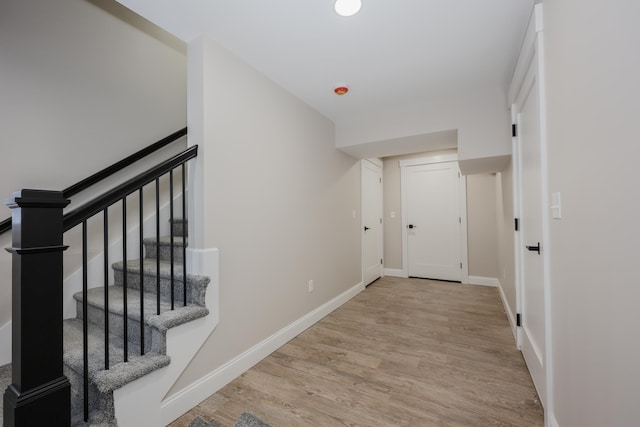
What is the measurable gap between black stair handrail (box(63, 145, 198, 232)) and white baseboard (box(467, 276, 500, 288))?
451cm

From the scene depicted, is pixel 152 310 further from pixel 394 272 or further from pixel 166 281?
pixel 394 272

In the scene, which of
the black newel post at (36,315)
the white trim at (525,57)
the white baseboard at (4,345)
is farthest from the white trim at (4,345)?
the white trim at (525,57)

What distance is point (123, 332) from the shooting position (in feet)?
5.22

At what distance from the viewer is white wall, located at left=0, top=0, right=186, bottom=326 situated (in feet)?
5.63

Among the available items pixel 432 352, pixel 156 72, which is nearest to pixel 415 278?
pixel 432 352

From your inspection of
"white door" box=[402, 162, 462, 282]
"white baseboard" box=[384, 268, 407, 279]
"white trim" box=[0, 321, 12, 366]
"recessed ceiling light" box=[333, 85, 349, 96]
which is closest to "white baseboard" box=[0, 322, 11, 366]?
"white trim" box=[0, 321, 12, 366]

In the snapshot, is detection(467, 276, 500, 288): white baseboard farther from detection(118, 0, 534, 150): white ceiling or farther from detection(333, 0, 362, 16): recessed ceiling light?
detection(333, 0, 362, 16): recessed ceiling light

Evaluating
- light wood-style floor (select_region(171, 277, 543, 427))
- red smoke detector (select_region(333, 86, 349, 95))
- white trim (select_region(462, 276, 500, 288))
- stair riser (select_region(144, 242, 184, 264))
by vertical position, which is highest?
red smoke detector (select_region(333, 86, 349, 95))

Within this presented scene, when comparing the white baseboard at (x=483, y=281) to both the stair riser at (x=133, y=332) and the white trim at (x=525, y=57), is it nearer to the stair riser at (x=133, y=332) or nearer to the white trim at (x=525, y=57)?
the white trim at (x=525, y=57)

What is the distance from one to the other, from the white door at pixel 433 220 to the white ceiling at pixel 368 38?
2.42 m

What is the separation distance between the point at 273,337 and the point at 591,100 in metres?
2.38

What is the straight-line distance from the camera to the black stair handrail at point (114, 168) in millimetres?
1854

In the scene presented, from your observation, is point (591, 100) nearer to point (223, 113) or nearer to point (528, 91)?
point (528, 91)

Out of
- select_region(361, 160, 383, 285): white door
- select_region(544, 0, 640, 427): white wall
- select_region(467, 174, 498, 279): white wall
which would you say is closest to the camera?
select_region(544, 0, 640, 427): white wall
